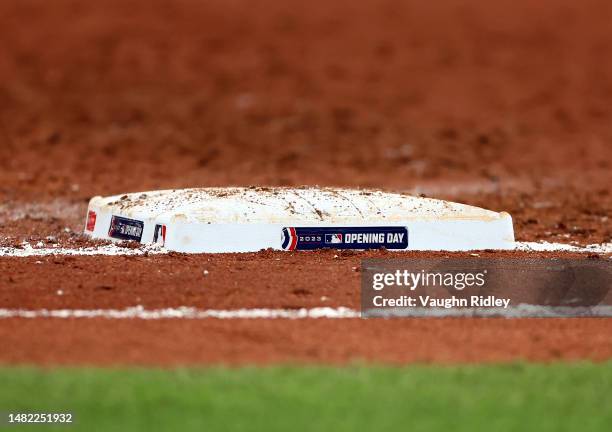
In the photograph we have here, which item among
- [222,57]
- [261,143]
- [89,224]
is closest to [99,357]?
[89,224]

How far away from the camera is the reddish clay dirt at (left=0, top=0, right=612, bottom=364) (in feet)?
19.0

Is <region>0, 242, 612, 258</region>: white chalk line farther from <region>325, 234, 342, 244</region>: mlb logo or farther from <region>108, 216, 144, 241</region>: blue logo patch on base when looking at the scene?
<region>325, 234, 342, 244</region>: mlb logo

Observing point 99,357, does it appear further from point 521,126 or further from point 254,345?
point 521,126

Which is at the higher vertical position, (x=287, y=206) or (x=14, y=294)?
(x=287, y=206)

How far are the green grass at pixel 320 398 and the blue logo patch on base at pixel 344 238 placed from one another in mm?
2516

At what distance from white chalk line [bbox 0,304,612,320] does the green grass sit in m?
0.96

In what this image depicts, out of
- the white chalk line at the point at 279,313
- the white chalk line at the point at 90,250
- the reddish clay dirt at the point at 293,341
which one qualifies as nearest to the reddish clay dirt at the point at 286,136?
the reddish clay dirt at the point at 293,341

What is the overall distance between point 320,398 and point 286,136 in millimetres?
12051

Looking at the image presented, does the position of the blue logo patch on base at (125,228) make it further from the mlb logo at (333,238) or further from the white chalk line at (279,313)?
the white chalk line at (279,313)

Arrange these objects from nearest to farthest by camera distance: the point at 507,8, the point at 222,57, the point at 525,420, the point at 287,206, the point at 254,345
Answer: the point at 525,420 < the point at 254,345 < the point at 287,206 < the point at 222,57 < the point at 507,8

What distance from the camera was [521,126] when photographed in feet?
57.6

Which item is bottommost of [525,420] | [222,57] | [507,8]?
[525,420]

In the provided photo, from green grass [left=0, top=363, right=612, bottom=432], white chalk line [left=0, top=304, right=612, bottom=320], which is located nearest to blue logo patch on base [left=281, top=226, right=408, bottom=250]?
white chalk line [left=0, top=304, right=612, bottom=320]

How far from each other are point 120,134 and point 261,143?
6.31 feet
